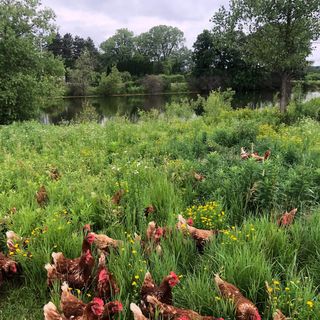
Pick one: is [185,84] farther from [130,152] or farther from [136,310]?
[136,310]

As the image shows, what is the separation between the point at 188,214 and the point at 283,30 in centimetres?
1267

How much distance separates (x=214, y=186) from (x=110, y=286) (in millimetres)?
2215

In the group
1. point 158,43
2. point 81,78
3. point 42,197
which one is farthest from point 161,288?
point 158,43

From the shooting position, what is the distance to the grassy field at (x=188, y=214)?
2.57 meters

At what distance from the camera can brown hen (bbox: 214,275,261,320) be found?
7.30 ft

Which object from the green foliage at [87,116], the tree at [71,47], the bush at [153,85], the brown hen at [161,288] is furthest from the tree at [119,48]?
the brown hen at [161,288]

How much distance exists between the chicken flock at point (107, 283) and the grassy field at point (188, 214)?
3.6 inches

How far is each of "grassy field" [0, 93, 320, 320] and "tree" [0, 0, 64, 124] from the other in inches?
611

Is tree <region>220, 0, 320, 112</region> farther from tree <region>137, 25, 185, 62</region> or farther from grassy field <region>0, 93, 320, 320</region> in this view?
tree <region>137, 25, 185, 62</region>

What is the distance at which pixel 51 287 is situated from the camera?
115 inches

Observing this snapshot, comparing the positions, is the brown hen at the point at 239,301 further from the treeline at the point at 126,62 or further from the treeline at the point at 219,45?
the treeline at the point at 126,62

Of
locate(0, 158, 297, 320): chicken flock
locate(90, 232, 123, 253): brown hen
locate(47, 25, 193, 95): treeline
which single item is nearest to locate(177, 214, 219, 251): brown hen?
locate(0, 158, 297, 320): chicken flock

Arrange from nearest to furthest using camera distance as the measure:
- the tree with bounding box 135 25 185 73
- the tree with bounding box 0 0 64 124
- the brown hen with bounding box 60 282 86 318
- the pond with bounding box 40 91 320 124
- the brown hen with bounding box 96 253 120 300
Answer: the brown hen with bounding box 60 282 86 318, the brown hen with bounding box 96 253 120 300, the tree with bounding box 0 0 64 124, the pond with bounding box 40 91 320 124, the tree with bounding box 135 25 185 73

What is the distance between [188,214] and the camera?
146 inches
